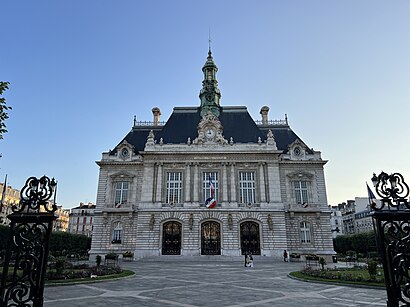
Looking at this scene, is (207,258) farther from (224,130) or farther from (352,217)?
(352,217)

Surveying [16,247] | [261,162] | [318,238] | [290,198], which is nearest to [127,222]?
[261,162]

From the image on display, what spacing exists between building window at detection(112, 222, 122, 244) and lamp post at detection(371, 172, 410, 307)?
3246 centimetres

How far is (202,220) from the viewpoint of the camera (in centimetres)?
3338

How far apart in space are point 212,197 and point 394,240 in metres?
28.5

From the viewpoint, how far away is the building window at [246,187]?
34.6 meters

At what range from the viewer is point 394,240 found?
5703 millimetres

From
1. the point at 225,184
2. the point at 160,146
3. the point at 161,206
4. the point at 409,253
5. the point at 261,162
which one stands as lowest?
the point at 409,253

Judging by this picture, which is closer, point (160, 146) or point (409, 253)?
point (409, 253)

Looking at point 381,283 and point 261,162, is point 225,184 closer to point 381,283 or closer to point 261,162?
point 261,162

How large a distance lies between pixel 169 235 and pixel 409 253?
2989cm

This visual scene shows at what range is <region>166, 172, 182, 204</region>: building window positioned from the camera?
34812 millimetres

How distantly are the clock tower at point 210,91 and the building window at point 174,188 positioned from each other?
9.20 meters

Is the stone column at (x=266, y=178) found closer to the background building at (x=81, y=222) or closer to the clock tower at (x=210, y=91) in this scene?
the clock tower at (x=210, y=91)

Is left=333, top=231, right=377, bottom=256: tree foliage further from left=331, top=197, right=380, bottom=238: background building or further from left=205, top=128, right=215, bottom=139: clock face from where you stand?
left=331, top=197, right=380, bottom=238: background building
